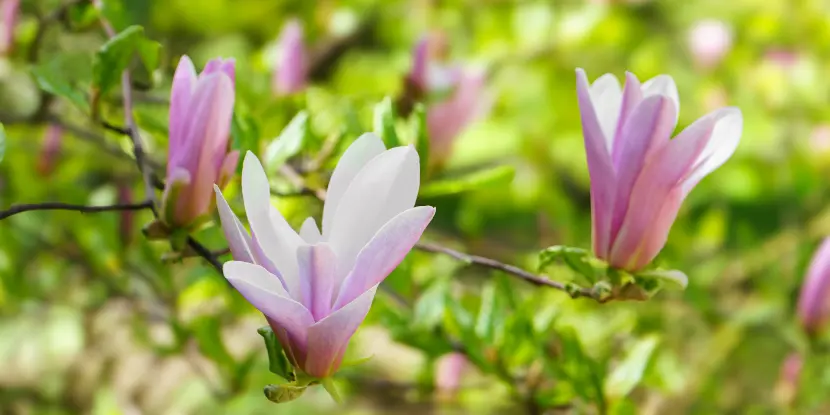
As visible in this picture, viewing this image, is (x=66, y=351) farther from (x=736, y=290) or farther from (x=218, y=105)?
(x=736, y=290)

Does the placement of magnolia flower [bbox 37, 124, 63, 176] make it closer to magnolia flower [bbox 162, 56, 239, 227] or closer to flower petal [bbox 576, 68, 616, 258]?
magnolia flower [bbox 162, 56, 239, 227]

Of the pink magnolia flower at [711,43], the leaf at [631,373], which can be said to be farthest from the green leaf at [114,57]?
the pink magnolia flower at [711,43]

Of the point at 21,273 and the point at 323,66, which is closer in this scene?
the point at 21,273

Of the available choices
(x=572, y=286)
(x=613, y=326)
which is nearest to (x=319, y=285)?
(x=572, y=286)

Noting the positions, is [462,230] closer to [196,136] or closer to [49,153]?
[49,153]

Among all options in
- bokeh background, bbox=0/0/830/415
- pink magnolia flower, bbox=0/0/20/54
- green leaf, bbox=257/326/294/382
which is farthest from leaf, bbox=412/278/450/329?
pink magnolia flower, bbox=0/0/20/54

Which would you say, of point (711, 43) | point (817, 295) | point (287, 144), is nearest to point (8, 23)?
point (287, 144)
